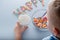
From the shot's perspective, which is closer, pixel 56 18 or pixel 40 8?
pixel 56 18

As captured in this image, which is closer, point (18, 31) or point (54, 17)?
point (54, 17)

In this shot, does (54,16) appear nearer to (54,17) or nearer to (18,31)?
(54,17)

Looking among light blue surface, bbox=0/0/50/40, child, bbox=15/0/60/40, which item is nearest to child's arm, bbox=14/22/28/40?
light blue surface, bbox=0/0/50/40

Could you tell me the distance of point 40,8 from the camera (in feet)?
3.66

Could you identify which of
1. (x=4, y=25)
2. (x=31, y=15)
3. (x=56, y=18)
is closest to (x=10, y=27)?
(x=4, y=25)

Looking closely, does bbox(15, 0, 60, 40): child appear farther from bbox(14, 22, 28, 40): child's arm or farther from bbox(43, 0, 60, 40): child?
bbox(14, 22, 28, 40): child's arm

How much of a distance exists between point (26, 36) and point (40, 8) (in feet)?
0.64

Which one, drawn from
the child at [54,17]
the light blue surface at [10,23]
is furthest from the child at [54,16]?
→ the light blue surface at [10,23]

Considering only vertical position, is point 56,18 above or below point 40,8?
below

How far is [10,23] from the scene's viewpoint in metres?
1.13

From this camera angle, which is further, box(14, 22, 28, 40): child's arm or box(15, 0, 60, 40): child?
box(14, 22, 28, 40): child's arm

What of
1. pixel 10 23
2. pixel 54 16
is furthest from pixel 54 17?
pixel 10 23

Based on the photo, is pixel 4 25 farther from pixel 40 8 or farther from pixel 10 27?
pixel 40 8

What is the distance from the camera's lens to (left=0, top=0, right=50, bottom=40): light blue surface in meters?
1.11
